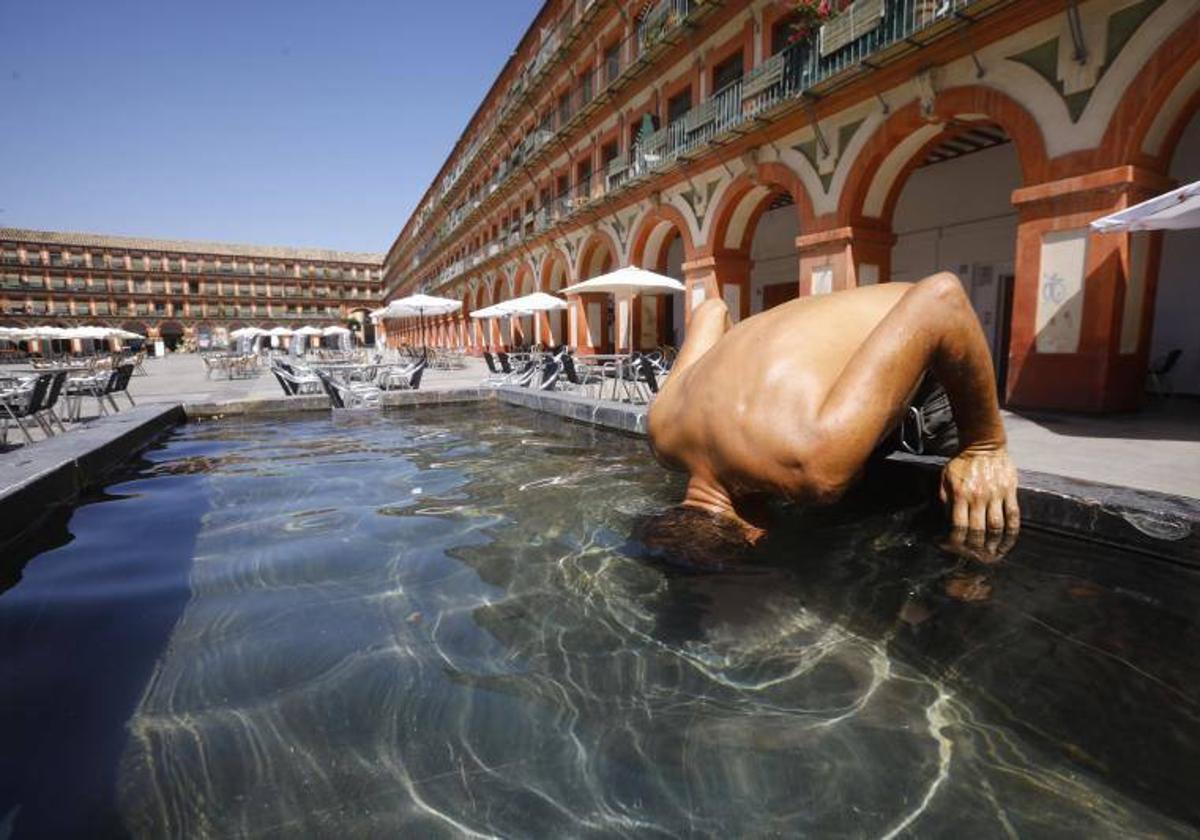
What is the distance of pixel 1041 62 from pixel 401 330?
53.5 m

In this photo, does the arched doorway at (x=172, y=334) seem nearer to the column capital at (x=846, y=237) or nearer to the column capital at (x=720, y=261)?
the column capital at (x=720, y=261)

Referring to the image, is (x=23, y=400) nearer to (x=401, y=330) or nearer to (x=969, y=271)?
(x=969, y=271)

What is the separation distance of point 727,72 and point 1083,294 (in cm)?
844

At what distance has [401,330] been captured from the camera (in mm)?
55031

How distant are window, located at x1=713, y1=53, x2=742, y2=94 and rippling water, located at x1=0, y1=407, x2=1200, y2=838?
38.2 feet

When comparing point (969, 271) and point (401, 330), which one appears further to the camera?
point (401, 330)

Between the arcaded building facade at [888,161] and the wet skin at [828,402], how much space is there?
17.5ft

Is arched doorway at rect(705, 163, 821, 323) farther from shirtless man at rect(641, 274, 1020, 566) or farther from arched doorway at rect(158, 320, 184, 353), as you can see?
arched doorway at rect(158, 320, 184, 353)

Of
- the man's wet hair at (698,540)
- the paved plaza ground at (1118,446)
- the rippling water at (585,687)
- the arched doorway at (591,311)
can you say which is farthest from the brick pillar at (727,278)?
the man's wet hair at (698,540)

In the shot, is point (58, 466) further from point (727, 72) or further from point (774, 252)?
point (774, 252)

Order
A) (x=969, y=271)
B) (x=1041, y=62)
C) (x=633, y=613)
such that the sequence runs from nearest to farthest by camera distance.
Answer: (x=633, y=613) → (x=1041, y=62) → (x=969, y=271)

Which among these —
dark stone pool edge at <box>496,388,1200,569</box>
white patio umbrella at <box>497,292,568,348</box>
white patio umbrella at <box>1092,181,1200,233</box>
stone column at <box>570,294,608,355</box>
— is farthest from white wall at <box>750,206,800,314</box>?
dark stone pool edge at <box>496,388,1200,569</box>

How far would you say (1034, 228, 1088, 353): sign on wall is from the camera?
6348mm

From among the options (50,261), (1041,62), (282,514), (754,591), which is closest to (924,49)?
(1041,62)
